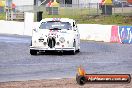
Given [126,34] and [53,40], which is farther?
[126,34]

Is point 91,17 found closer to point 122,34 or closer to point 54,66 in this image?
point 122,34

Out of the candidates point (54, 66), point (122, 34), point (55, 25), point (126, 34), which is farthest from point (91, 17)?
point (54, 66)

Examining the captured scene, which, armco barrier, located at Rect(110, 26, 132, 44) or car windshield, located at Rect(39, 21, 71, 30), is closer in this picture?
car windshield, located at Rect(39, 21, 71, 30)

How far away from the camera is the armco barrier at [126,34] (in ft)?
93.1

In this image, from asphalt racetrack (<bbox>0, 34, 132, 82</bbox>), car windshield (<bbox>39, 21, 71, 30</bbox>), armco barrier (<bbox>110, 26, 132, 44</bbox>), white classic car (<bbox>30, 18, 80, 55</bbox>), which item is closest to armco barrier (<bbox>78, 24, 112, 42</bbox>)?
armco barrier (<bbox>110, 26, 132, 44</bbox>)

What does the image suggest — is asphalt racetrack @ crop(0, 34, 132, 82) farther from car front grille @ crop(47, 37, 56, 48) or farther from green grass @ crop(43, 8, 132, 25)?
green grass @ crop(43, 8, 132, 25)

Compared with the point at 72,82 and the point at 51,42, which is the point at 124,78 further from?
the point at 51,42

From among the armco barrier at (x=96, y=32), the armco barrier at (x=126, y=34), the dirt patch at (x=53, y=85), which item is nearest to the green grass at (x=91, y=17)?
the armco barrier at (x=96, y=32)

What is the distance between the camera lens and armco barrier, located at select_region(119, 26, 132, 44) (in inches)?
1117

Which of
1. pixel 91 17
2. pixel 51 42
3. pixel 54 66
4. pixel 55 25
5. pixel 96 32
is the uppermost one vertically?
pixel 55 25

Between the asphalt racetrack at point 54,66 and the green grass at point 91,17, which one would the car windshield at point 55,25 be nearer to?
the asphalt racetrack at point 54,66

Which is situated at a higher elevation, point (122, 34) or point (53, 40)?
point (53, 40)

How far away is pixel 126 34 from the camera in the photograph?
28.7 m

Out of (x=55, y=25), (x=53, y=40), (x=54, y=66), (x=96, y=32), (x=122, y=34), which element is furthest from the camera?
(x=96, y=32)
